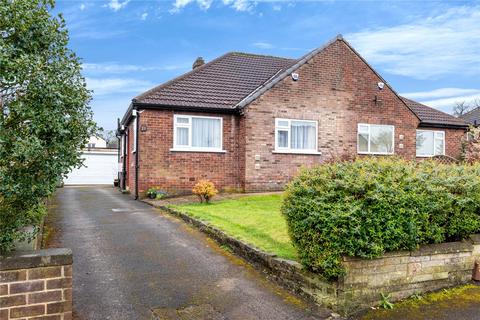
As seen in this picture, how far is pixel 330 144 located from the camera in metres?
17.2

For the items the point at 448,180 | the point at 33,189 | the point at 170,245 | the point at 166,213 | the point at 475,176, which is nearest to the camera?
the point at 33,189

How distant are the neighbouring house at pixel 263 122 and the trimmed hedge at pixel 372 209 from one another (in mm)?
8287

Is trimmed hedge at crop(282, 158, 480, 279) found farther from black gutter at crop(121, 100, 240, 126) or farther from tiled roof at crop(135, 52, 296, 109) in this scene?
tiled roof at crop(135, 52, 296, 109)

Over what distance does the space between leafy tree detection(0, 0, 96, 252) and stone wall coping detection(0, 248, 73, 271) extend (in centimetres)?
15

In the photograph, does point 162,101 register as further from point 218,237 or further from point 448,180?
point 448,180

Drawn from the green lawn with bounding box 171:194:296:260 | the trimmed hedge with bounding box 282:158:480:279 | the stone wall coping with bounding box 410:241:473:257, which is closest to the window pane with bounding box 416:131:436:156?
the green lawn with bounding box 171:194:296:260

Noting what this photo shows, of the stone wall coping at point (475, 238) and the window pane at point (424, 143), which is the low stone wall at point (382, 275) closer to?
the stone wall coping at point (475, 238)

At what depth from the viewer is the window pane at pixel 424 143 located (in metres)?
20.8

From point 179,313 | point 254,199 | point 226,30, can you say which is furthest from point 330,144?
point 179,313

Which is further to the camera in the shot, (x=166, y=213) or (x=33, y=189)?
(x=166, y=213)

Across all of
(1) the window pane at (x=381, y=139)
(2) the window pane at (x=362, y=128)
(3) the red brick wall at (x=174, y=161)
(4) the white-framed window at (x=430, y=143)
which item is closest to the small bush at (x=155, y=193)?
(3) the red brick wall at (x=174, y=161)

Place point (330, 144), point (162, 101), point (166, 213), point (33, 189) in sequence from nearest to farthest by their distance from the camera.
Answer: point (33, 189) → point (166, 213) → point (162, 101) → point (330, 144)

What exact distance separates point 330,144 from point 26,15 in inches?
568

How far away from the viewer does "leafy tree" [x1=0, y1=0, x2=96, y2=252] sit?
374 cm
